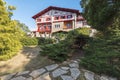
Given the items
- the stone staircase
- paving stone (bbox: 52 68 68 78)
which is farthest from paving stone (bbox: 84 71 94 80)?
paving stone (bbox: 52 68 68 78)

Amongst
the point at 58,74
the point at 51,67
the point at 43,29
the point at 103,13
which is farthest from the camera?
the point at 43,29

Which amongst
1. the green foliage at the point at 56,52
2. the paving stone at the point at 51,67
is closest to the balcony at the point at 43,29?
the green foliage at the point at 56,52

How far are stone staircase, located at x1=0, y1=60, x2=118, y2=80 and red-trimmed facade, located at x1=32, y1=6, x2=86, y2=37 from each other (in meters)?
27.7

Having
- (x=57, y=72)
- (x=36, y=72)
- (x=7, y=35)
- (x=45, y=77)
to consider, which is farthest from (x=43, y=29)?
(x=45, y=77)

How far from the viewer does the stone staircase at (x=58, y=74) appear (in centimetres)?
658

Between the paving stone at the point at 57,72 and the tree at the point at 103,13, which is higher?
the tree at the point at 103,13

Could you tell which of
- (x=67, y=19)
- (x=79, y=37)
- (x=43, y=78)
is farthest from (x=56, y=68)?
(x=67, y=19)

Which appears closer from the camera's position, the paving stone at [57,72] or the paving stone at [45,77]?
the paving stone at [45,77]

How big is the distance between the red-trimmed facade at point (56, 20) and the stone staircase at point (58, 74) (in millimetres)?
27673

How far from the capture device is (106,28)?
1209 cm

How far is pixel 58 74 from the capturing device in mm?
6773

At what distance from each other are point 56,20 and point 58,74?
31327 millimetres

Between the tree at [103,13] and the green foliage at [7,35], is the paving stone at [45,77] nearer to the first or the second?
the green foliage at [7,35]

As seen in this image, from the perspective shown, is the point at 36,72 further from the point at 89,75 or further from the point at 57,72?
the point at 89,75
